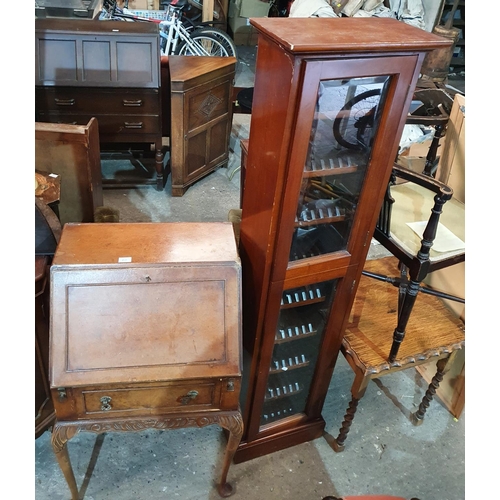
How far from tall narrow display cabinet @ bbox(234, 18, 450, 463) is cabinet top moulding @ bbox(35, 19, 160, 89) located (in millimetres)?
2159

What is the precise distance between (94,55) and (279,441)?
280 centimetres

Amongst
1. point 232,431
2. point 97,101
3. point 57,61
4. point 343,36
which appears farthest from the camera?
point 97,101

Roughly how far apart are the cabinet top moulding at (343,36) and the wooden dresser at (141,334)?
0.75m

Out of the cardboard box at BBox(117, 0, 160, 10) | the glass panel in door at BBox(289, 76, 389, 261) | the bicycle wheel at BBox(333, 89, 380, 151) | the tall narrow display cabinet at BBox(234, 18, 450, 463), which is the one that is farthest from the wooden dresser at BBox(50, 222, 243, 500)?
the cardboard box at BBox(117, 0, 160, 10)

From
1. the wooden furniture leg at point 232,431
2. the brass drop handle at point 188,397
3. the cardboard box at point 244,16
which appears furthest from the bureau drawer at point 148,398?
the cardboard box at point 244,16

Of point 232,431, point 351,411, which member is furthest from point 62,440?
point 351,411

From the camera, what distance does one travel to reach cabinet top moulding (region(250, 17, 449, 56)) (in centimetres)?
120

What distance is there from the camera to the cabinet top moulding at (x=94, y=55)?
336cm

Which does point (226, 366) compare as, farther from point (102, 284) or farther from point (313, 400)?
point (313, 400)

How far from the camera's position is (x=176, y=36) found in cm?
514

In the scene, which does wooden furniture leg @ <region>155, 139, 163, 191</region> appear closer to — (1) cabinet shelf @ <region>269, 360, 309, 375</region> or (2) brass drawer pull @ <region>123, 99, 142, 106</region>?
(2) brass drawer pull @ <region>123, 99, 142, 106</region>

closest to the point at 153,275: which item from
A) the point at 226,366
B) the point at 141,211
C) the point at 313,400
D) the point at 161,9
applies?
the point at 226,366

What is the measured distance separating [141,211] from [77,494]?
2.22m

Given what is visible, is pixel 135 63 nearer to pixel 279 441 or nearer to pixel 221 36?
pixel 221 36
